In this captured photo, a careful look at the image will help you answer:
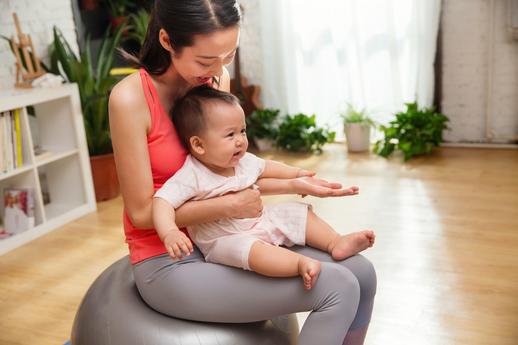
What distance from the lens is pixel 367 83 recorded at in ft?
13.6

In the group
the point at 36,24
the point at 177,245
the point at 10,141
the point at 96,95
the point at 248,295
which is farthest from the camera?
the point at 36,24

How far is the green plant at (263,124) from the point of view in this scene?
431cm

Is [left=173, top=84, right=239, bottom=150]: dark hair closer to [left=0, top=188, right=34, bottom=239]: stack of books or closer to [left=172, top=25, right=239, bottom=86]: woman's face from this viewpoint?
[left=172, top=25, right=239, bottom=86]: woman's face

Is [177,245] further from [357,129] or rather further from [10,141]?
[357,129]

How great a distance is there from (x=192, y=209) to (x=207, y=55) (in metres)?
0.34

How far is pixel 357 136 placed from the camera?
4.08m

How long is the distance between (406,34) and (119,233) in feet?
7.21

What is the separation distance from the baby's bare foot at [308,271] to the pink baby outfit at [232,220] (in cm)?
13

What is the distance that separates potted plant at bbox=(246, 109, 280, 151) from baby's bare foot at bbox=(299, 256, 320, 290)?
3018mm

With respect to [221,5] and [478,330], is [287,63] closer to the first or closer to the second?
[478,330]

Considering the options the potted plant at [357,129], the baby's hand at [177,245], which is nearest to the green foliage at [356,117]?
the potted plant at [357,129]

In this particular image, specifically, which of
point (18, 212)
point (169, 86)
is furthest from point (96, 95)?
point (169, 86)

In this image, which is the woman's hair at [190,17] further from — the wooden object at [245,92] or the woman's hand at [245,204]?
the wooden object at [245,92]

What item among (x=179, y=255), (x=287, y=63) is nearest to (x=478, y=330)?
(x=179, y=255)
